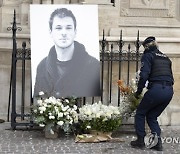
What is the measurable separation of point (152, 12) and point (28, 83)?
2.79 metres

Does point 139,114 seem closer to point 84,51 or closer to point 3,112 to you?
point 84,51

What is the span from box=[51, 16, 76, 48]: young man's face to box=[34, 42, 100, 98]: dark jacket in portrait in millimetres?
133

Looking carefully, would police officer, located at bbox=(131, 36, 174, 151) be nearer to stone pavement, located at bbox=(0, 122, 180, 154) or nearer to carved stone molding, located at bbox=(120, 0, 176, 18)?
stone pavement, located at bbox=(0, 122, 180, 154)

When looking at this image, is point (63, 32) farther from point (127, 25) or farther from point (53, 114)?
point (127, 25)

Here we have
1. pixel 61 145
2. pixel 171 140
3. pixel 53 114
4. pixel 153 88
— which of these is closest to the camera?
pixel 153 88

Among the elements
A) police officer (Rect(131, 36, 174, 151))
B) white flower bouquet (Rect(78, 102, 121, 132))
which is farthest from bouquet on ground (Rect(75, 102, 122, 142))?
police officer (Rect(131, 36, 174, 151))

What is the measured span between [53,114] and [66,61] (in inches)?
43.6

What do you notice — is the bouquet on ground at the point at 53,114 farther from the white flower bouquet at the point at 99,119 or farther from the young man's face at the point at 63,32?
the young man's face at the point at 63,32

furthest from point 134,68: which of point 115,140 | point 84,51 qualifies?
point 115,140

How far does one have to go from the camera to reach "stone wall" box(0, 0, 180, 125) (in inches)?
384

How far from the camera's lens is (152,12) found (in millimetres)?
10281

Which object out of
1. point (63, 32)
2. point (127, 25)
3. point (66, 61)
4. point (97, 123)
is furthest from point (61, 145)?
point (127, 25)

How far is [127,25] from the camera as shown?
1019 cm

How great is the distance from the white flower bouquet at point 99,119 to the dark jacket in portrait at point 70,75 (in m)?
0.49
